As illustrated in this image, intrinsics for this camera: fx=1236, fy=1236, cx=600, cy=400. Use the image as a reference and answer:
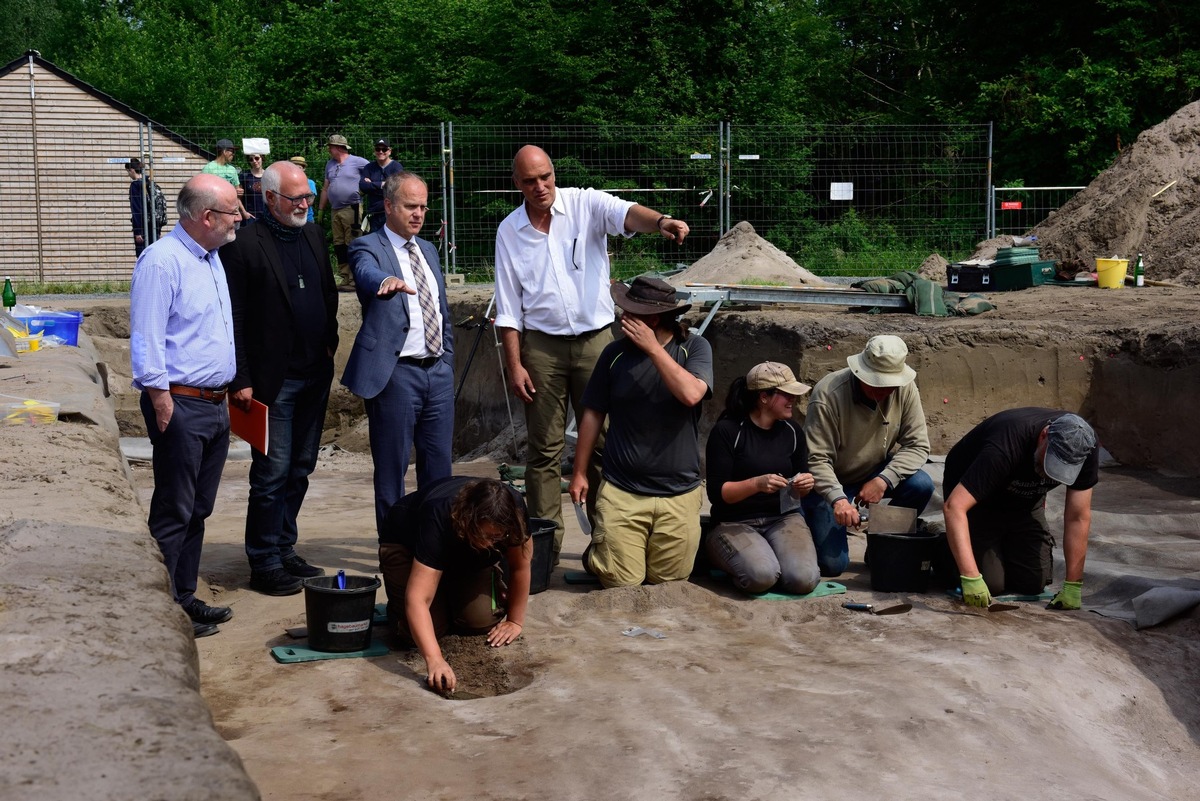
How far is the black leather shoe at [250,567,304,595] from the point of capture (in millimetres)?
6129

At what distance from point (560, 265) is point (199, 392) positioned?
192 cm

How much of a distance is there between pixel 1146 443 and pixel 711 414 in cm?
346

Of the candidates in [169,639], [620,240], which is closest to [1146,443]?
[169,639]

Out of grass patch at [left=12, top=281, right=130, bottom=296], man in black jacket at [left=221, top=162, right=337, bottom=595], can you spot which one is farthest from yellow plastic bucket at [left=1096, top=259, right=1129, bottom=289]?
grass patch at [left=12, top=281, right=130, bottom=296]

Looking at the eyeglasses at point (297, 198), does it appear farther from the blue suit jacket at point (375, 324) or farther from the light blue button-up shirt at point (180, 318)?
the light blue button-up shirt at point (180, 318)

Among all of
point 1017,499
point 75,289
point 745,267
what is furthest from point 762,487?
point 75,289

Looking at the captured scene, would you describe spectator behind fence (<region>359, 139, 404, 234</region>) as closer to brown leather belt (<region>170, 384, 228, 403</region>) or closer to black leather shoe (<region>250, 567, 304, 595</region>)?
black leather shoe (<region>250, 567, 304, 595</region>)

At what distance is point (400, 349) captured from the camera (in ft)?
19.1

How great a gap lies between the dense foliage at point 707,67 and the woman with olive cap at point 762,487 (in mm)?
15110

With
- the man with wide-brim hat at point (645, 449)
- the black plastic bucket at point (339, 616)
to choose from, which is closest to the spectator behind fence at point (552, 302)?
the man with wide-brim hat at point (645, 449)

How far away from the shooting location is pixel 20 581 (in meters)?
3.81

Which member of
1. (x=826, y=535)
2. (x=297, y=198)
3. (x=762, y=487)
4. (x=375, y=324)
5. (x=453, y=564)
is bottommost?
(x=826, y=535)

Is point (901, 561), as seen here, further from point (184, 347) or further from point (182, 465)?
point (184, 347)

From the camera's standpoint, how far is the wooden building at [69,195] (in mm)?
19406
